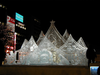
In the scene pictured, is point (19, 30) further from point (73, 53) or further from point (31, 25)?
point (73, 53)

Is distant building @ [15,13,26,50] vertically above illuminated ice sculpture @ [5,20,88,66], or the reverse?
distant building @ [15,13,26,50]

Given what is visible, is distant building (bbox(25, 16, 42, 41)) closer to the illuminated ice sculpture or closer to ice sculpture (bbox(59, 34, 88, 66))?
the illuminated ice sculpture

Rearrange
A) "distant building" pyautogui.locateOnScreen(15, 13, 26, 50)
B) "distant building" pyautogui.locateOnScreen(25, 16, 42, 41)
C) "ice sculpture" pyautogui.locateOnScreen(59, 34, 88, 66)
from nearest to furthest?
"ice sculpture" pyautogui.locateOnScreen(59, 34, 88, 66)
"distant building" pyautogui.locateOnScreen(15, 13, 26, 50)
"distant building" pyautogui.locateOnScreen(25, 16, 42, 41)

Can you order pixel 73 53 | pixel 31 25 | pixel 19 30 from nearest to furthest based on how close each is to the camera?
pixel 73 53 < pixel 19 30 < pixel 31 25

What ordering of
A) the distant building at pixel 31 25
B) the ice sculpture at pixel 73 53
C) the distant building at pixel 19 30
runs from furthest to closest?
the distant building at pixel 31 25
the distant building at pixel 19 30
the ice sculpture at pixel 73 53

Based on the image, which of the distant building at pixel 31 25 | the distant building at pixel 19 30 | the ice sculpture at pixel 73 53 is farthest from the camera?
the distant building at pixel 31 25

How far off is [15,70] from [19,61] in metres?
3.95

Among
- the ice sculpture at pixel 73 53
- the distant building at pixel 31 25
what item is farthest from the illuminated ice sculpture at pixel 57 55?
the distant building at pixel 31 25

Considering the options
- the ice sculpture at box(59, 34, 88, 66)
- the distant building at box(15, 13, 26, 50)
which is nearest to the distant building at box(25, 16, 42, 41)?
the distant building at box(15, 13, 26, 50)

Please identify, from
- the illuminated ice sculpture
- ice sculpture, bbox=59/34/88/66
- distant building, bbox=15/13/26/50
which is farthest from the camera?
distant building, bbox=15/13/26/50

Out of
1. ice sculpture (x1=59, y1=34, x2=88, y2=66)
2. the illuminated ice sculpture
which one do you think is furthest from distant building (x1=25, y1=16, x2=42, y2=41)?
ice sculpture (x1=59, y1=34, x2=88, y2=66)

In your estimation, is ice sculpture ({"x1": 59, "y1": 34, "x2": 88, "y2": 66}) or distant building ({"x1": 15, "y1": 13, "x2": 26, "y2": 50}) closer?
ice sculpture ({"x1": 59, "y1": 34, "x2": 88, "y2": 66})

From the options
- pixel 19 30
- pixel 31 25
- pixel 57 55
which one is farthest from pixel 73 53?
pixel 31 25

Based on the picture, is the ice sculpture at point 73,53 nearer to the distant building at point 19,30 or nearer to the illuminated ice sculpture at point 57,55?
the illuminated ice sculpture at point 57,55
